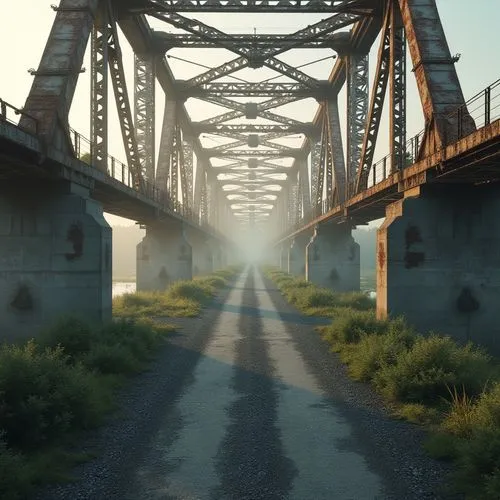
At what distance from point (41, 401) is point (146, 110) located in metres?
25.2

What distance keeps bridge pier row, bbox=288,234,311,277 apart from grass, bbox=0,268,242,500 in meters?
43.2

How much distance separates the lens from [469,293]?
16.1 meters

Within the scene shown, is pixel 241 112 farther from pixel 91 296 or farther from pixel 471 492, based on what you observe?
pixel 471 492

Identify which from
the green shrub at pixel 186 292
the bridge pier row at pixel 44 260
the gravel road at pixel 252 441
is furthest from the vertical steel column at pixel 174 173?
the gravel road at pixel 252 441

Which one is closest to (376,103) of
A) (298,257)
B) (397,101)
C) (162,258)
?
(397,101)

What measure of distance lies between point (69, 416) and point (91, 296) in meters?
8.66

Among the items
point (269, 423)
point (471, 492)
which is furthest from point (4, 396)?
point (471, 492)

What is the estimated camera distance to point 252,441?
25.7ft

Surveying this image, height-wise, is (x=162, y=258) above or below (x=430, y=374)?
above

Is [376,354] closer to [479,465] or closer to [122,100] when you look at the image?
[479,465]

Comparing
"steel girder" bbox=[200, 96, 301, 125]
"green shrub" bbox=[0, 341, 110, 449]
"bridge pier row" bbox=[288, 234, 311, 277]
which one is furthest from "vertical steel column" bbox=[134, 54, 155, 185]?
"bridge pier row" bbox=[288, 234, 311, 277]

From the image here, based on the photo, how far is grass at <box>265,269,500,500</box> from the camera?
6238 millimetres

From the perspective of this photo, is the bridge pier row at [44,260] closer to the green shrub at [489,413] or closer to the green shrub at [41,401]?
the green shrub at [41,401]

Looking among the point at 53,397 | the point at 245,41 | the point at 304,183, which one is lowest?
the point at 53,397
